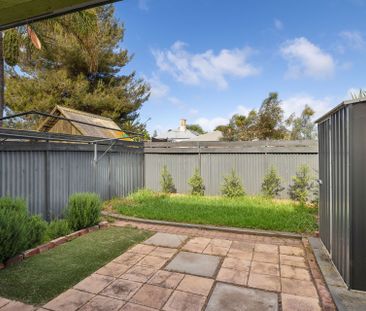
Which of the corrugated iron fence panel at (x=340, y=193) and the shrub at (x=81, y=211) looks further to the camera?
the shrub at (x=81, y=211)

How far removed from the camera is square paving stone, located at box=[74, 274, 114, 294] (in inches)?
114

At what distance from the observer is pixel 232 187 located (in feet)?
26.8

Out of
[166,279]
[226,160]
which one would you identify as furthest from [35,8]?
[226,160]

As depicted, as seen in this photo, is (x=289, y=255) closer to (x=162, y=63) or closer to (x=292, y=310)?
(x=292, y=310)

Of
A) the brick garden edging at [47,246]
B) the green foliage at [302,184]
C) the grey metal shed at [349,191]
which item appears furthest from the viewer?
the green foliage at [302,184]

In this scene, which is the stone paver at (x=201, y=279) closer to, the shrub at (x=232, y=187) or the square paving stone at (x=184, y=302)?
the square paving stone at (x=184, y=302)

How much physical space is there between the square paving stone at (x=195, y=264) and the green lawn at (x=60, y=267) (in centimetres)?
96

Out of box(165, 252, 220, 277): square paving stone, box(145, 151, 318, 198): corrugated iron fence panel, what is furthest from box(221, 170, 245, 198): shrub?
box(165, 252, 220, 277): square paving stone

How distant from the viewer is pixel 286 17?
8.75m

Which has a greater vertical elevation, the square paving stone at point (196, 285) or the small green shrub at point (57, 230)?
the small green shrub at point (57, 230)

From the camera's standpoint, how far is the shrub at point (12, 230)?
3.36 meters

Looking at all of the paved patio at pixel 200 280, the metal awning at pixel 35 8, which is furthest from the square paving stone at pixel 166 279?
the metal awning at pixel 35 8

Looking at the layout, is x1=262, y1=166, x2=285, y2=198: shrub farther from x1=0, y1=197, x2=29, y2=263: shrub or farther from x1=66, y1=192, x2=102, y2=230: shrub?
x1=0, y1=197, x2=29, y2=263: shrub

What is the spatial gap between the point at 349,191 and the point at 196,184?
6016mm
